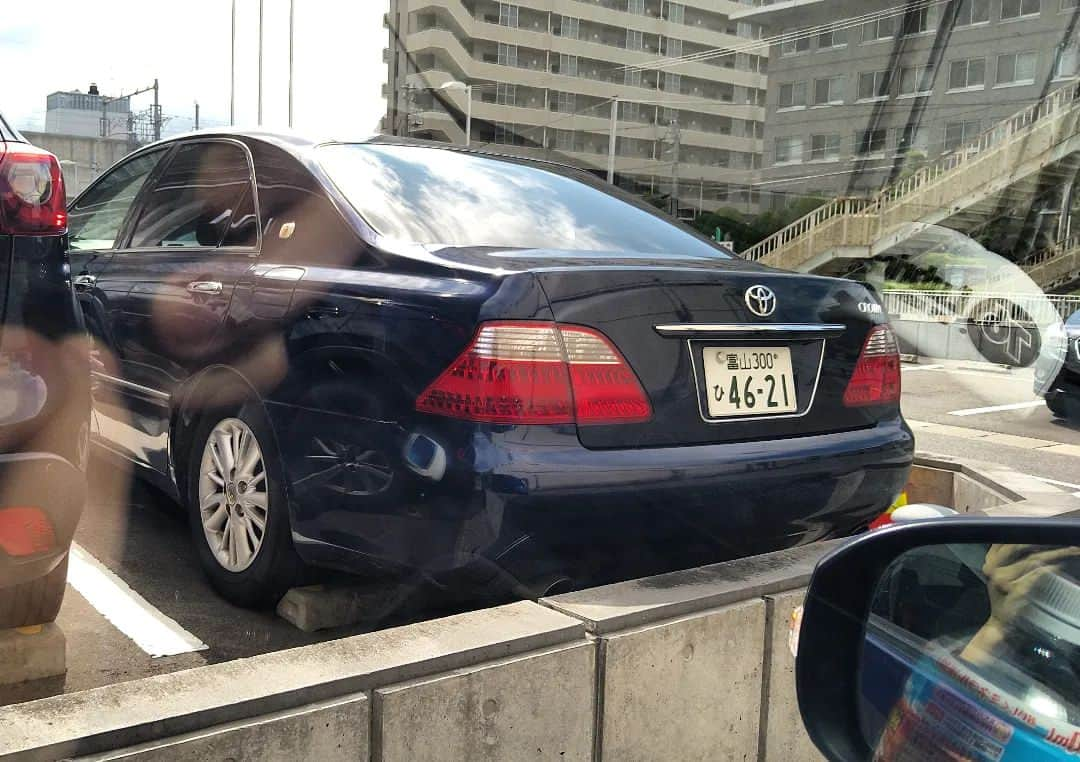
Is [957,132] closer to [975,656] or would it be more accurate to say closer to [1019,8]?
[1019,8]

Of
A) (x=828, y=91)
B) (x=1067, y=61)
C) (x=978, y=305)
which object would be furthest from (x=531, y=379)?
(x=828, y=91)

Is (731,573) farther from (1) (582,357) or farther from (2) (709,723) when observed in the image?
(1) (582,357)

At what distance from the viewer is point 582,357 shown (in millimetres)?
2389

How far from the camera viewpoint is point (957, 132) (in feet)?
123

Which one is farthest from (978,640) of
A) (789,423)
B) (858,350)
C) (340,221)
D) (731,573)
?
(340,221)

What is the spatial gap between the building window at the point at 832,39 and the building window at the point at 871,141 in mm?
4881

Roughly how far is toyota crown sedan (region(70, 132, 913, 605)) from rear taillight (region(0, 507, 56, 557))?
0.67m

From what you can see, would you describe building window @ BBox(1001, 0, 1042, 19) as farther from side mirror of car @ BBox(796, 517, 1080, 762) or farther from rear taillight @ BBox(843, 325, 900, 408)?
side mirror of car @ BBox(796, 517, 1080, 762)

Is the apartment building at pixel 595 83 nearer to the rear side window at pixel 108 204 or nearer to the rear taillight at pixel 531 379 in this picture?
the rear side window at pixel 108 204

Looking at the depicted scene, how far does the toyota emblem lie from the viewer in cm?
267

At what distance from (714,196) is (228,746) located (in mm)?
62963

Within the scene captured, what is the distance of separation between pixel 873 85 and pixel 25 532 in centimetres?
4561

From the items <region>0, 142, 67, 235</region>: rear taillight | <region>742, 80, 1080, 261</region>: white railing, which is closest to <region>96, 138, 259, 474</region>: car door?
<region>0, 142, 67, 235</region>: rear taillight

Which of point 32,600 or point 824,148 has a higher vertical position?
point 824,148
